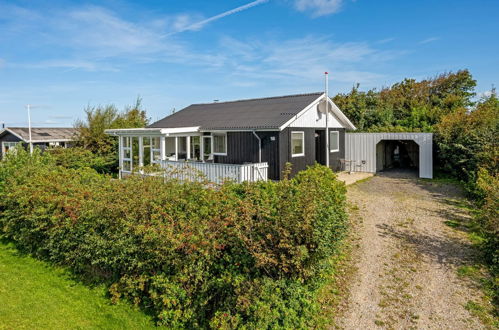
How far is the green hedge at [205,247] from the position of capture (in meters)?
5.20

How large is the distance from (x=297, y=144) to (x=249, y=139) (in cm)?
236

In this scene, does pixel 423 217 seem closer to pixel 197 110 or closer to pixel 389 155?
pixel 389 155

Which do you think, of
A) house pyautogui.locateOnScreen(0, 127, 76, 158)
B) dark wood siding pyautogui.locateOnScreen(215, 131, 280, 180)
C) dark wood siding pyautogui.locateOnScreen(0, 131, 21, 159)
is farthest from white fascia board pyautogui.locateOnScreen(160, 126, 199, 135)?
dark wood siding pyautogui.locateOnScreen(0, 131, 21, 159)

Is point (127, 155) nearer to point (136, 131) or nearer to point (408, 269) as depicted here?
point (136, 131)

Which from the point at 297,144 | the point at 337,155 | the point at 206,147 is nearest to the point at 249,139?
the point at 297,144

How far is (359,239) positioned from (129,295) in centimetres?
561

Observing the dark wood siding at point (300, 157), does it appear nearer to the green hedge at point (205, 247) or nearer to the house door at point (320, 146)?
the house door at point (320, 146)

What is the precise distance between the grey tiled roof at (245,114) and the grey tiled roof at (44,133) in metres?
17.2

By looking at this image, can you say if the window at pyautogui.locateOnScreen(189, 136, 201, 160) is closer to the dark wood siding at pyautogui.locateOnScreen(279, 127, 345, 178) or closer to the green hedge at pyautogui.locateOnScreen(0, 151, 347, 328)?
the dark wood siding at pyautogui.locateOnScreen(279, 127, 345, 178)

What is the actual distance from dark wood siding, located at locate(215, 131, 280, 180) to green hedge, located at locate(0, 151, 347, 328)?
7.04 m

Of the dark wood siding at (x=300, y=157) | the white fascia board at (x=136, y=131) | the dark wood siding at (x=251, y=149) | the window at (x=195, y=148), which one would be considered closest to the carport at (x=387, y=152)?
the dark wood siding at (x=300, y=157)

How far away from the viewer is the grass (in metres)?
5.85

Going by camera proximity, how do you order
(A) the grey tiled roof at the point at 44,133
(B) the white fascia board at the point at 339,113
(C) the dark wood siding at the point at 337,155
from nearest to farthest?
(B) the white fascia board at the point at 339,113
(C) the dark wood siding at the point at 337,155
(A) the grey tiled roof at the point at 44,133

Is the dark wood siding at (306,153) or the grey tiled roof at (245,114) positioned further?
the grey tiled roof at (245,114)
